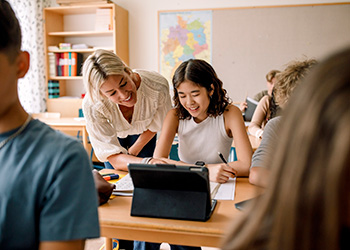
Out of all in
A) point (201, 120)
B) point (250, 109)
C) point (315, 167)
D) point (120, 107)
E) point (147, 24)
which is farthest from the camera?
point (147, 24)

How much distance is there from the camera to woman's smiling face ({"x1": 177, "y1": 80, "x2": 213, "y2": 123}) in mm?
1788

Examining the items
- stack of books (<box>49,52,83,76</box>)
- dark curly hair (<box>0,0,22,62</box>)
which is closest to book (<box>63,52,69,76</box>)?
stack of books (<box>49,52,83,76</box>)

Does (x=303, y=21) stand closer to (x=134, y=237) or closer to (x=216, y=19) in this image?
(x=216, y=19)

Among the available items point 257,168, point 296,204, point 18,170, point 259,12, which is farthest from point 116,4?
point 296,204

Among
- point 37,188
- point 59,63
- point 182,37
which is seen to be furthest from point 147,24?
point 37,188

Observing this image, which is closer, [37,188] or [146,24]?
[37,188]

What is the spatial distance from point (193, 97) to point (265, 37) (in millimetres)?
3097

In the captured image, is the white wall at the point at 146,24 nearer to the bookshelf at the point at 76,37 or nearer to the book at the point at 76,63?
the bookshelf at the point at 76,37

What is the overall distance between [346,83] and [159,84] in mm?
1810

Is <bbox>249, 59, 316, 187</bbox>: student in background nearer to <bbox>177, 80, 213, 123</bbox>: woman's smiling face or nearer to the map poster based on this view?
<bbox>177, 80, 213, 123</bbox>: woman's smiling face

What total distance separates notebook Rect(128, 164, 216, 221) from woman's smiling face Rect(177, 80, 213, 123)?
715 mm

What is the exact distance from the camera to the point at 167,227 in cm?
109

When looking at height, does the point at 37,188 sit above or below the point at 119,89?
below

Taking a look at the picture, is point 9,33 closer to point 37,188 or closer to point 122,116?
point 37,188
